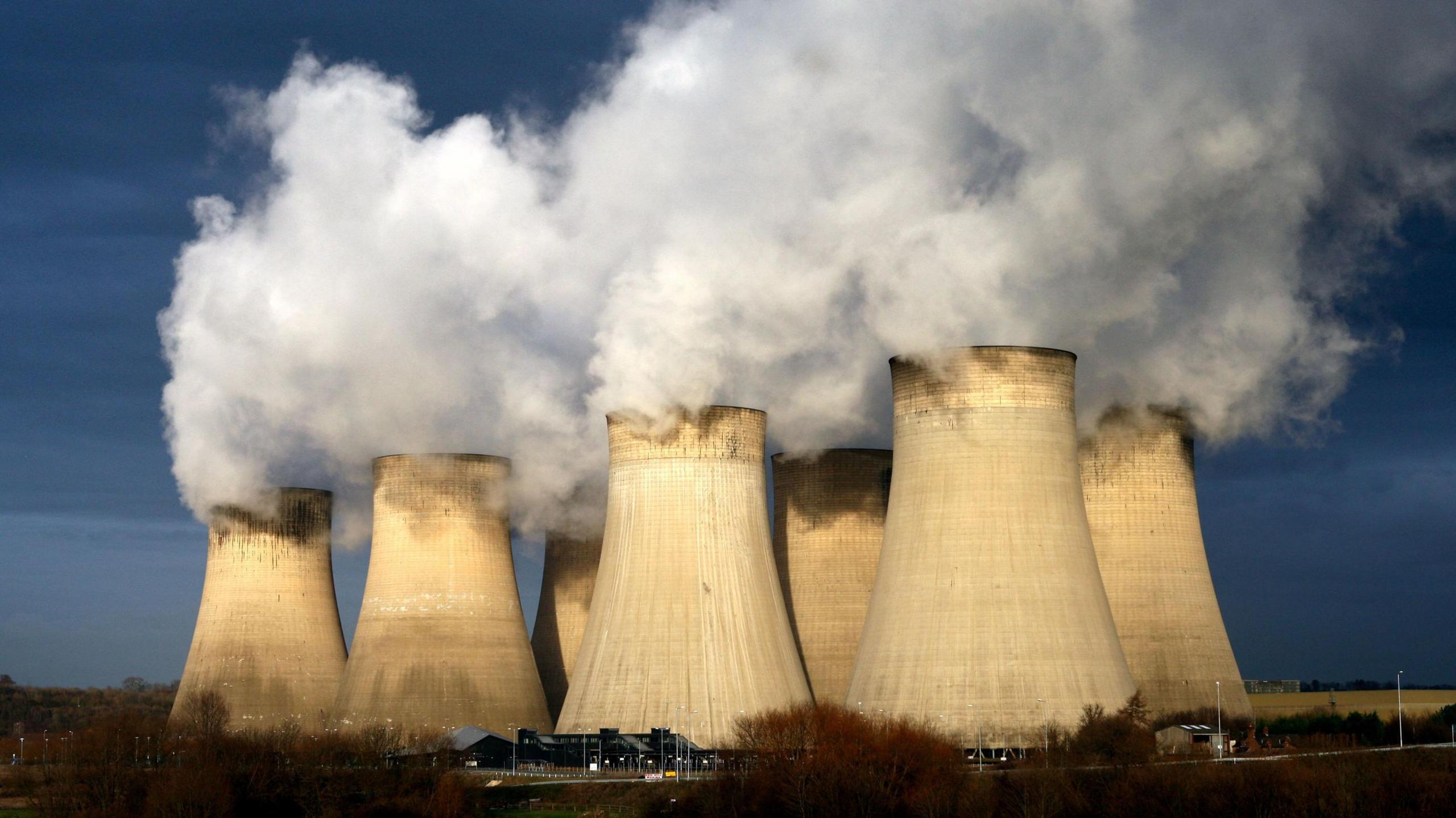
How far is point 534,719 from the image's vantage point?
145 feet

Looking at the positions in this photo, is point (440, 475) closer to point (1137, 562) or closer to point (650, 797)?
point (650, 797)

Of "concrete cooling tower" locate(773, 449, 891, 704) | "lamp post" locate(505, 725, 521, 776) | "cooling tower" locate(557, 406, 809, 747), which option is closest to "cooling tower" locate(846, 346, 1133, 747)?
"cooling tower" locate(557, 406, 809, 747)

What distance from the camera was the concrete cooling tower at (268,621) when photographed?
4738 centimetres

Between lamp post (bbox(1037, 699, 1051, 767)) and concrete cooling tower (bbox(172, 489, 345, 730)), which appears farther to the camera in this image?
concrete cooling tower (bbox(172, 489, 345, 730))

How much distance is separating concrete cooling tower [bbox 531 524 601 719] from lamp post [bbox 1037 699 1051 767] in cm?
1838

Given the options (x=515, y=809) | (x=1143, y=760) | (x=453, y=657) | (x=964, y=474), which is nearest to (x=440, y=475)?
(x=453, y=657)

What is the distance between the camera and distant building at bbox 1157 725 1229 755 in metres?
35.3

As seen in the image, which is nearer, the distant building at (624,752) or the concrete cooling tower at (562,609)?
the distant building at (624,752)

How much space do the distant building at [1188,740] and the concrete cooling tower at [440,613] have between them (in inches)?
615

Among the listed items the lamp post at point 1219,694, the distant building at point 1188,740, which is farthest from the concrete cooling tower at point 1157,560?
the distant building at point 1188,740

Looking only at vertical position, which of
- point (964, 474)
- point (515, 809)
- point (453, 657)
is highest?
point (964, 474)

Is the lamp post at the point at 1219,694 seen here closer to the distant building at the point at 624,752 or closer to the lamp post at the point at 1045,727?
the lamp post at the point at 1045,727

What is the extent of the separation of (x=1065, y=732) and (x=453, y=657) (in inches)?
633

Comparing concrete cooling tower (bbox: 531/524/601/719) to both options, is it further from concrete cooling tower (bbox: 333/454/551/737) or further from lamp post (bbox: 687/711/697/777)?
lamp post (bbox: 687/711/697/777)
